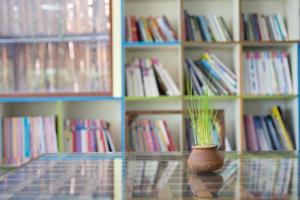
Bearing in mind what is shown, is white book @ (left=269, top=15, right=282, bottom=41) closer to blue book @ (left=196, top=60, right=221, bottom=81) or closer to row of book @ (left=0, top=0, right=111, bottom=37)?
blue book @ (left=196, top=60, right=221, bottom=81)

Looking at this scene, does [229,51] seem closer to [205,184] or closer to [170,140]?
[170,140]

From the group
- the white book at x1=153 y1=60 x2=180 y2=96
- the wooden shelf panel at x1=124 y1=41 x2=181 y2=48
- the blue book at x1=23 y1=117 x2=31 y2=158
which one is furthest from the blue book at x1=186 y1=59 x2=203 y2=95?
the blue book at x1=23 y1=117 x2=31 y2=158

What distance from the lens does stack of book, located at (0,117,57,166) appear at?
10.3ft

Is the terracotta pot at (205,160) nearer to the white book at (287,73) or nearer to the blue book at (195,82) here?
the blue book at (195,82)

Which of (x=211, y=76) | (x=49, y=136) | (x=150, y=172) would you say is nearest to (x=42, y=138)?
(x=49, y=136)

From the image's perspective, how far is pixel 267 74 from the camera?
3.23 meters

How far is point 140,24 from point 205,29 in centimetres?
46

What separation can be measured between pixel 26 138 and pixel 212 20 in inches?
60.3

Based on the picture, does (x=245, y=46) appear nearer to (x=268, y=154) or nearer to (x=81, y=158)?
(x=268, y=154)

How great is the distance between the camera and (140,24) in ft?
10.6

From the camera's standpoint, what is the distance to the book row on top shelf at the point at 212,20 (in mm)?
3204

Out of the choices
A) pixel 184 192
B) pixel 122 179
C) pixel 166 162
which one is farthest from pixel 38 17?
pixel 184 192

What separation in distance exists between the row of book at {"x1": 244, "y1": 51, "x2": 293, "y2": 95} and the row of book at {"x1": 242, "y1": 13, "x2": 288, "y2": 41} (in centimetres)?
12

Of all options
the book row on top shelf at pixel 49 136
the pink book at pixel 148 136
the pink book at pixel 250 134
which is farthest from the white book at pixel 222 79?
the book row on top shelf at pixel 49 136
